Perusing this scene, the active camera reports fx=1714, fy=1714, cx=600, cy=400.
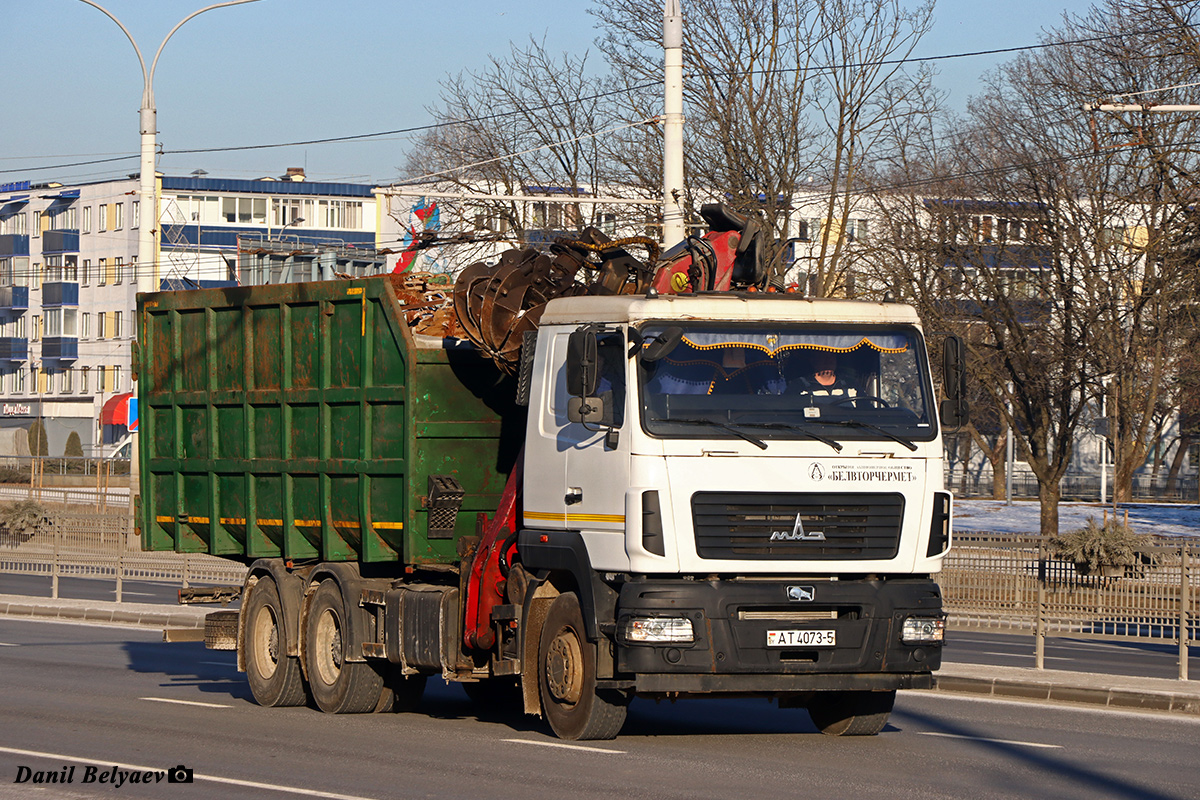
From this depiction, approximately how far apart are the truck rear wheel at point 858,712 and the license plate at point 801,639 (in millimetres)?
1257

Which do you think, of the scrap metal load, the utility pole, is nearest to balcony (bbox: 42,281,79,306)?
the utility pole

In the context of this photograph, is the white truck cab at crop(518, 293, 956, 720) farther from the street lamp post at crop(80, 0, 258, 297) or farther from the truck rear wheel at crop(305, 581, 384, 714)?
the street lamp post at crop(80, 0, 258, 297)

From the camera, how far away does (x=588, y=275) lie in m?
13.0

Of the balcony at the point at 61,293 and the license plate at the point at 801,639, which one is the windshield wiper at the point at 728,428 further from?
the balcony at the point at 61,293

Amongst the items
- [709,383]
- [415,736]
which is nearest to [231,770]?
[415,736]

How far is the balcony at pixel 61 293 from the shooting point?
97.4 meters

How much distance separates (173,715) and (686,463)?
5.05 metres

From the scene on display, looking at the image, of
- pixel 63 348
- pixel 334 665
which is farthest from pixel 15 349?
pixel 334 665

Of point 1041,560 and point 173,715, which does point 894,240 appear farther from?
point 173,715

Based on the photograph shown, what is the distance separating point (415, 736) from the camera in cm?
1196

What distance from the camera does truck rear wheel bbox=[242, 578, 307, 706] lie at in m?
14.0

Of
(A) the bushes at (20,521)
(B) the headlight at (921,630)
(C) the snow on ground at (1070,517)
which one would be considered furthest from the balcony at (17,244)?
(B) the headlight at (921,630)

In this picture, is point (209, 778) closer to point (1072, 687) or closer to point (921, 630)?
point (921, 630)

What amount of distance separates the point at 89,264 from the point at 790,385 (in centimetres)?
9305
